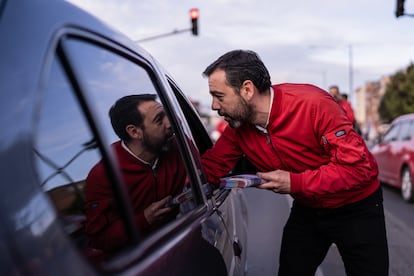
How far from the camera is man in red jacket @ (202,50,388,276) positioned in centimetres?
246

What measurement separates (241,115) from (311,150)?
0.36 meters

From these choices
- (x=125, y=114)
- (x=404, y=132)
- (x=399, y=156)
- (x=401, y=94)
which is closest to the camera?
(x=125, y=114)

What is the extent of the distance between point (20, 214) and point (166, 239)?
0.64 m

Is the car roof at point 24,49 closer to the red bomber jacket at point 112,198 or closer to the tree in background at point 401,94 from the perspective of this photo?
the red bomber jacket at point 112,198

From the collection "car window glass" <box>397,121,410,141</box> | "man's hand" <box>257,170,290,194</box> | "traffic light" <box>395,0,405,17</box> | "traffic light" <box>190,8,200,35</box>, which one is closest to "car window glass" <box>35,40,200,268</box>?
"man's hand" <box>257,170,290,194</box>

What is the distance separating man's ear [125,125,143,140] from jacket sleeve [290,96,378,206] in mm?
827

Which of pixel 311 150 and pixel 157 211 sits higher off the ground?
pixel 157 211

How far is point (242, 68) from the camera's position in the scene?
255cm

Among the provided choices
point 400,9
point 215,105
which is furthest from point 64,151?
point 400,9

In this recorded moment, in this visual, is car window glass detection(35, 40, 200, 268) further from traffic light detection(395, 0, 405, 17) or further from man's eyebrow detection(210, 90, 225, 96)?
traffic light detection(395, 0, 405, 17)

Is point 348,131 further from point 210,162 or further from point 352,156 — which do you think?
point 210,162

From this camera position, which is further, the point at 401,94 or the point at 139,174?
the point at 401,94

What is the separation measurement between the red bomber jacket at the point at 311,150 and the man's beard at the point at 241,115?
96mm

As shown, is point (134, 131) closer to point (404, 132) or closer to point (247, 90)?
point (247, 90)
